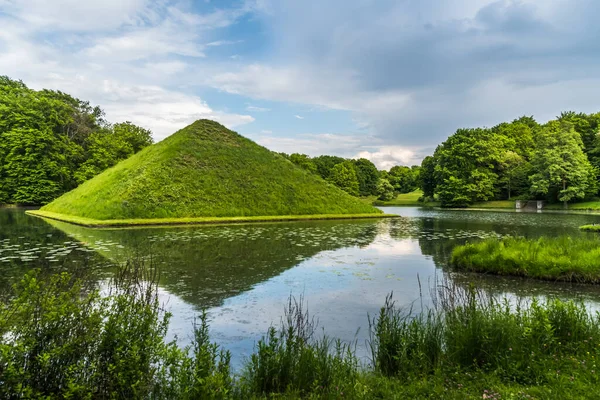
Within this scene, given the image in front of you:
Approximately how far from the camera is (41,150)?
68.6m

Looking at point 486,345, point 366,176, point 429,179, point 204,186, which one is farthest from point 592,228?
point 366,176

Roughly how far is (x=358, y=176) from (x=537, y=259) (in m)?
110

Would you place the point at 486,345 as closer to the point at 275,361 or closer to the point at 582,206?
the point at 275,361

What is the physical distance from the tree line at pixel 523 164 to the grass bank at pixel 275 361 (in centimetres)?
7082

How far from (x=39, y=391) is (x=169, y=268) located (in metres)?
10.5

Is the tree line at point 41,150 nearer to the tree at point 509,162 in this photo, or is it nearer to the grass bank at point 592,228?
the grass bank at point 592,228

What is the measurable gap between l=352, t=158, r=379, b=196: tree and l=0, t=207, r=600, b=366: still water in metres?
98.8

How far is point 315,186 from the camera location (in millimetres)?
53500

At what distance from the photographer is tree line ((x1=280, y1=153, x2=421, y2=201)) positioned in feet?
345

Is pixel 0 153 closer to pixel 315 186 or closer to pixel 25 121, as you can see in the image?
pixel 25 121

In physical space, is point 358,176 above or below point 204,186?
above

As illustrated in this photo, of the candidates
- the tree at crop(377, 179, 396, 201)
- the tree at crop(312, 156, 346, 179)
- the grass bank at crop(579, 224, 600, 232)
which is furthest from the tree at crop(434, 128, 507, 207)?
the grass bank at crop(579, 224, 600, 232)

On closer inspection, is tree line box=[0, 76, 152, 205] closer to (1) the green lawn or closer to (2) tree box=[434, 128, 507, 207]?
(2) tree box=[434, 128, 507, 207]

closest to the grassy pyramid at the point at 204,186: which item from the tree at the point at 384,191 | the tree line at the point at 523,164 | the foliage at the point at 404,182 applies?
the tree line at the point at 523,164
